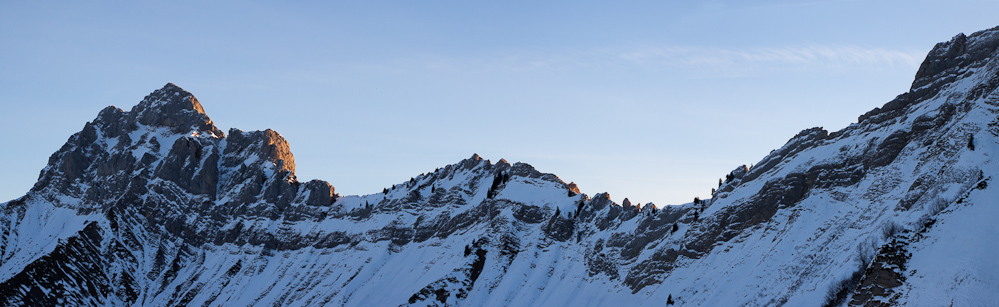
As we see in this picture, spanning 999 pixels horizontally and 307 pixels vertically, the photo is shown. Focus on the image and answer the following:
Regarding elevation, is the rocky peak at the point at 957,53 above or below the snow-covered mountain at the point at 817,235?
above

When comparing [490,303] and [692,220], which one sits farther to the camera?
[490,303]

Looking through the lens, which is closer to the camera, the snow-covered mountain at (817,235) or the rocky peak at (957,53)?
the snow-covered mountain at (817,235)

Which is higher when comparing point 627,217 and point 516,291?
point 627,217

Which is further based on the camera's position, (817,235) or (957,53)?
(957,53)

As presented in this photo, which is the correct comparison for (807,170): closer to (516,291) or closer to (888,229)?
(888,229)

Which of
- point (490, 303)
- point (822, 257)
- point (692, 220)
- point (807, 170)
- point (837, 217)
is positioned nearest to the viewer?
point (822, 257)

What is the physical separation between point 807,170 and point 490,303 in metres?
64.0

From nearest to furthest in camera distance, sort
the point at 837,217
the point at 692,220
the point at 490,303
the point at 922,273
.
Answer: the point at 922,273
the point at 837,217
the point at 692,220
the point at 490,303

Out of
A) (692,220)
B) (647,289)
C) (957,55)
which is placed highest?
(957,55)

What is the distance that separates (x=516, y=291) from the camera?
594ft

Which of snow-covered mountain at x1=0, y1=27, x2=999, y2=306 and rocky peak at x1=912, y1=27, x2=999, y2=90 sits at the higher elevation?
rocky peak at x1=912, y1=27, x2=999, y2=90

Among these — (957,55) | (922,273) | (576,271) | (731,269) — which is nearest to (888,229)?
(922,273)

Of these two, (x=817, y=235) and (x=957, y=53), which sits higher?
(x=957, y=53)

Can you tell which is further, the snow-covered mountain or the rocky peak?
the rocky peak
